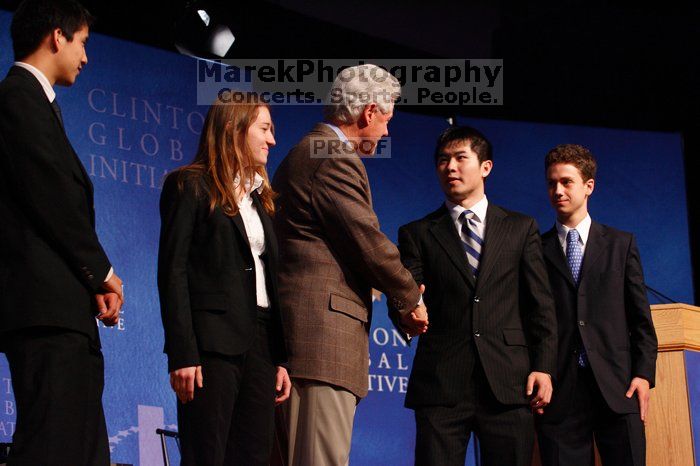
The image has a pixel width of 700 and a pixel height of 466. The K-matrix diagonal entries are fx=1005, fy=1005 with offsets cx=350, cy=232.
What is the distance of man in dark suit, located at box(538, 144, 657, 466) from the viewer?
3.35m

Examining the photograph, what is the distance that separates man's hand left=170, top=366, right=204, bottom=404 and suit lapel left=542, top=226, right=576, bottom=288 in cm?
156

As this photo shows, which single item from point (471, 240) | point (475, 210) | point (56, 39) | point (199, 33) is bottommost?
point (471, 240)

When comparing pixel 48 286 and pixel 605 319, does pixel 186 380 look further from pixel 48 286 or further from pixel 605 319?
pixel 605 319

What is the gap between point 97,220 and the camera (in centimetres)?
454

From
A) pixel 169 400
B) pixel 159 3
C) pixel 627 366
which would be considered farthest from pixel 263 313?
pixel 159 3

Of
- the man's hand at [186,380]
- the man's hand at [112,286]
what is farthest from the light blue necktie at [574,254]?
the man's hand at [112,286]

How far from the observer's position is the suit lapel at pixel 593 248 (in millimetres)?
3555

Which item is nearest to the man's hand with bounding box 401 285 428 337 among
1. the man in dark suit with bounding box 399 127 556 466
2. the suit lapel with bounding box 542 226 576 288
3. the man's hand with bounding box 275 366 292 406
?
the man in dark suit with bounding box 399 127 556 466

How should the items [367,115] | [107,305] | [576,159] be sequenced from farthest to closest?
[576,159], [367,115], [107,305]

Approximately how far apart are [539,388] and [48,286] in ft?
5.31

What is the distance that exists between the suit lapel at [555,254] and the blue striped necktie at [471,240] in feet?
1.27

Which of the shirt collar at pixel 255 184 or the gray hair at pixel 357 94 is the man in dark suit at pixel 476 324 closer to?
the gray hair at pixel 357 94

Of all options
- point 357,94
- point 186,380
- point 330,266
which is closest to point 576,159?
point 357,94

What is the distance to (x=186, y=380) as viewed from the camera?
8.13 feet
